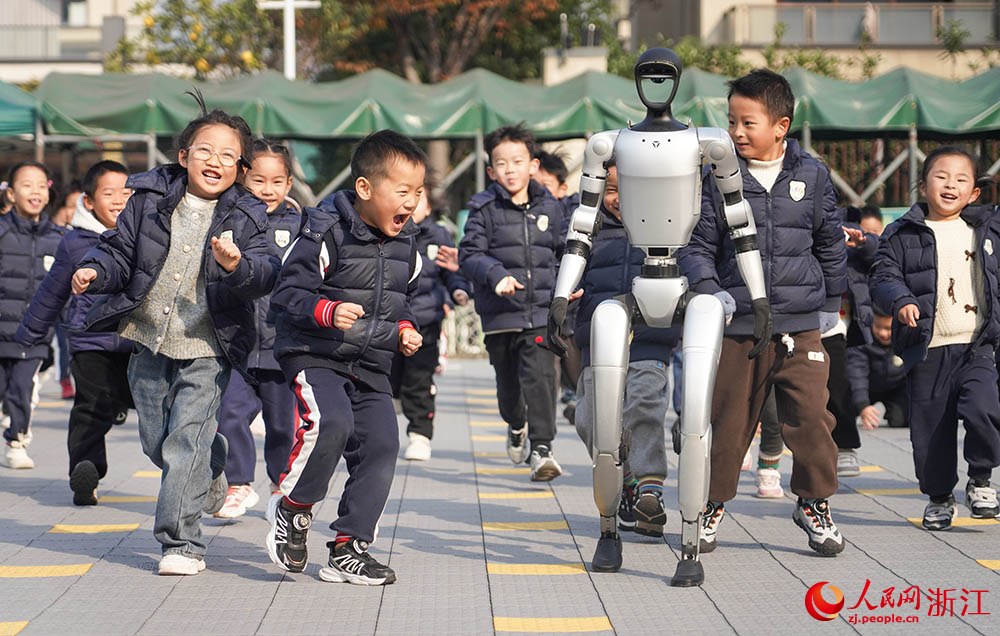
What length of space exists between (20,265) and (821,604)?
6293 millimetres

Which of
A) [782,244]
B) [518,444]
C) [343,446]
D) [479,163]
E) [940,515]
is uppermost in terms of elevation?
[479,163]

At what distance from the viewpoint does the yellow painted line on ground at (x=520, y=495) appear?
307 inches

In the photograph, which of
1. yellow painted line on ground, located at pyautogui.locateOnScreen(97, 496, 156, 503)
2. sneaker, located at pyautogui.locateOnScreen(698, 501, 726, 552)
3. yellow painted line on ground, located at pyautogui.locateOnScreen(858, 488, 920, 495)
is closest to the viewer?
sneaker, located at pyautogui.locateOnScreen(698, 501, 726, 552)

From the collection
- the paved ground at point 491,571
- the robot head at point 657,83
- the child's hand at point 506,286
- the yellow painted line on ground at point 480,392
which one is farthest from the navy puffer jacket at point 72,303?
the yellow painted line on ground at point 480,392

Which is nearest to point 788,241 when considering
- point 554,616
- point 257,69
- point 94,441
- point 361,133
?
point 554,616

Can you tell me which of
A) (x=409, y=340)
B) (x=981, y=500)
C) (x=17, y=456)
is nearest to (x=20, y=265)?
(x=17, y=456)

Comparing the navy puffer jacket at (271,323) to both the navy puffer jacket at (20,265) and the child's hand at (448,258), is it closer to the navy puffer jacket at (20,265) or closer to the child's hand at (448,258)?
the child's hand at (448,258)

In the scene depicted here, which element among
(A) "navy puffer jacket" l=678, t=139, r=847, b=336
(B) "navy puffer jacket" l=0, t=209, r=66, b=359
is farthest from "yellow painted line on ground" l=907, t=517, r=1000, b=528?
→ (B) "navy puffer jacket" l=0, t=209, r=66, b=359

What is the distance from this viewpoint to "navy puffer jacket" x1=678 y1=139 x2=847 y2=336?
5.96 m

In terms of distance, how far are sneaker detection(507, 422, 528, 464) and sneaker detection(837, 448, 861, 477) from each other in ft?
6.51

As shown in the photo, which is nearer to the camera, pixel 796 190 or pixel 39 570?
pixel 39 570

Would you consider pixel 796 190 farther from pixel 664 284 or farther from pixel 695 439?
pixel 695 439

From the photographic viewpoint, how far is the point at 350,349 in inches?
217

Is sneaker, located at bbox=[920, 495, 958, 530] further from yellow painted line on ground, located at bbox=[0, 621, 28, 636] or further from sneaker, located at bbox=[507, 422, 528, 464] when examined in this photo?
yellow painted line on ground, located at bbox=[0, 621, 28, 636]
